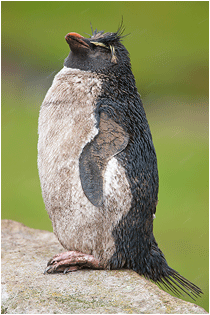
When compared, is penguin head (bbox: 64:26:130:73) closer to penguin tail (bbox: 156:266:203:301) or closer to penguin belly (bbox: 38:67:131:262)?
penguin belly (bbox: 38:67:131:262)

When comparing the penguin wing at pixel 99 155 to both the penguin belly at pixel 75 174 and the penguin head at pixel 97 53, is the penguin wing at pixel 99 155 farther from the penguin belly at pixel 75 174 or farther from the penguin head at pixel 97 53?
the penguin head at pixel 97 53

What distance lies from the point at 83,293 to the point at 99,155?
1.45 feet

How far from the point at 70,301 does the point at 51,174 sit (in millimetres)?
415

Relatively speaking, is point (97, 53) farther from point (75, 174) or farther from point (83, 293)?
point (83, 293)

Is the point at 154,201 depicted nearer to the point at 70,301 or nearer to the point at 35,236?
the point at 70,301

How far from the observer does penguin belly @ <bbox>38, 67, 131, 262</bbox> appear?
1187 millimetres

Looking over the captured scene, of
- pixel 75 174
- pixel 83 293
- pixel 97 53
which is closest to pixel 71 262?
pixel 83 293

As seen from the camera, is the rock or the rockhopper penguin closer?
the rock

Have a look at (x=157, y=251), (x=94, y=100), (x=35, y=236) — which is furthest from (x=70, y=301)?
(x=35, y=236)

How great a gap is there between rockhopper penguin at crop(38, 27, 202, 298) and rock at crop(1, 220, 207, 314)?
51 millimetres

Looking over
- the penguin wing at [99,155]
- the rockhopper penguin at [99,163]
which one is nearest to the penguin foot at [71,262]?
the rockhopper penguin at [99,163]

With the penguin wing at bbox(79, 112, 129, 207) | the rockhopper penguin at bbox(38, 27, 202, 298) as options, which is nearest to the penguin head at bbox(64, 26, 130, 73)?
the rockhopper penguin at bbox(38, 27, 202, 298)

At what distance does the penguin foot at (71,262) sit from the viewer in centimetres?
124

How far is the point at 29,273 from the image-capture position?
132 centimetres
